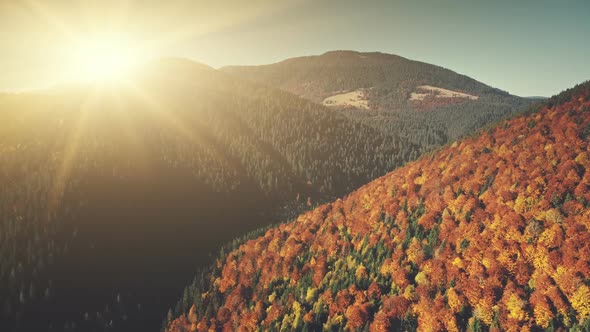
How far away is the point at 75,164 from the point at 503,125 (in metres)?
190

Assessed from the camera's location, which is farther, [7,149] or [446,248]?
[7,149]

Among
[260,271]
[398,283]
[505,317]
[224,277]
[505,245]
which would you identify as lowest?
[224,277]

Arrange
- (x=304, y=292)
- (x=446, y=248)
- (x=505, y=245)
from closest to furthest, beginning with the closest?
(x=505, y=245), (x=446, y=248), (x=304, y=292)

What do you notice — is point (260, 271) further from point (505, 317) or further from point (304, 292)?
point (505, 317)

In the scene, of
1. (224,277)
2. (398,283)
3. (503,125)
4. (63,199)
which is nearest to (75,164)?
(63,199)

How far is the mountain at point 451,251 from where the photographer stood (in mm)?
45594

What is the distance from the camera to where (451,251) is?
191 feet

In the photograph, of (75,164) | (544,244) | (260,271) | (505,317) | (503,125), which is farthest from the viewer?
(75,164)

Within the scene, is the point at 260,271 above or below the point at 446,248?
below

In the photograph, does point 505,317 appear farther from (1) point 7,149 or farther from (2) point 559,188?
(1) point 7,149

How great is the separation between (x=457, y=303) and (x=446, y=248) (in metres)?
11.1

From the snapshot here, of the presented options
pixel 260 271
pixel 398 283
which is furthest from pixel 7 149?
pixel 398 283

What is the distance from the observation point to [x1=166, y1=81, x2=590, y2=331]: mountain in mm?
45594

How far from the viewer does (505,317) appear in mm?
43906
